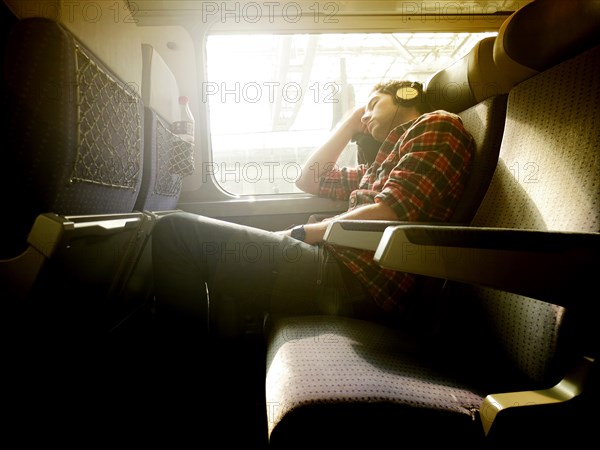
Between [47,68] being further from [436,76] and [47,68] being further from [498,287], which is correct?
[436,76]

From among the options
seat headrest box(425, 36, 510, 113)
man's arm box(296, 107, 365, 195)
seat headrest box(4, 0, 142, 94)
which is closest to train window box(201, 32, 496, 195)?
man's arm box(296, 107, 365, 195)

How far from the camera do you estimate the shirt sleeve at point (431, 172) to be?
3.68ft

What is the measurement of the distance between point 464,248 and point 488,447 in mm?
314

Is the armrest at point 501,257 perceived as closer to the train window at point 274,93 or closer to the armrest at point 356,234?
the armrest at point 356,234

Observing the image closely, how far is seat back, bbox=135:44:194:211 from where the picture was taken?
1398 millimetres

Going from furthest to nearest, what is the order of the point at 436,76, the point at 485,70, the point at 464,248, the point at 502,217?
the point at 436,76
the point at 485,70
the point at 502,217
the point at 464,248

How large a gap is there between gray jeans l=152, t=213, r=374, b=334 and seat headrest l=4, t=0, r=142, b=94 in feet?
1.76

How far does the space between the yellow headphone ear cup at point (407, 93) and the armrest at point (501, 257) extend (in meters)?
1.16

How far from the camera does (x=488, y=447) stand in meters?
0.51

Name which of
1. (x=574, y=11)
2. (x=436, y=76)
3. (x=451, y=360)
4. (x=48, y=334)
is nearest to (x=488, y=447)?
(x=451, y=360)

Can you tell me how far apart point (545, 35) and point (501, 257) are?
0.66 metres

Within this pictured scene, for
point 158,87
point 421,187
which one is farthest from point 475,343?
point 158,87

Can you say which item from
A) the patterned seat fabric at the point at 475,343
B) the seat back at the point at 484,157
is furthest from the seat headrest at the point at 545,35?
the seat back at the point at 484,157

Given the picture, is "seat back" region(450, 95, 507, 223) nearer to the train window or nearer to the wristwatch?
the wristwatch
